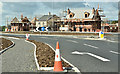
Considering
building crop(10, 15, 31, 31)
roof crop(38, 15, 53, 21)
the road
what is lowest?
the road

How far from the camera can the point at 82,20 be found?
66.8m

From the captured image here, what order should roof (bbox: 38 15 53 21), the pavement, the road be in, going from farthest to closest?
roof (bbox: 38 15 53 21)
the road
the pavement

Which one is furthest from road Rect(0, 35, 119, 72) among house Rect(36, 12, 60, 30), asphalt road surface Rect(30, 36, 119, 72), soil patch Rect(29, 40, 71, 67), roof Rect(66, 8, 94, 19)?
house Rect(36, 12, 60, 30)

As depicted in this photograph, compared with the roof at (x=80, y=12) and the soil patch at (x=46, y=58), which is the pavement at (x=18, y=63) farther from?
the roof at (x=80, y=12)

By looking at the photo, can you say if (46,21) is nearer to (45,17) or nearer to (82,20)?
(45,17)

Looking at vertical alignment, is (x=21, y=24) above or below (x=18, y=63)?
above

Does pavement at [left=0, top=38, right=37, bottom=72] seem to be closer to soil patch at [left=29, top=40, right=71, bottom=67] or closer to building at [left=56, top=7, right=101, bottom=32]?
soil patch at [left=29, top=40, right=71, bottom=67]

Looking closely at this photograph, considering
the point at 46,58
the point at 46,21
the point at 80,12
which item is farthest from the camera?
the point at 46,21

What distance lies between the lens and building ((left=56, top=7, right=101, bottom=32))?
65.1 meters

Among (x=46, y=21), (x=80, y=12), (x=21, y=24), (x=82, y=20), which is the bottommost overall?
(x=21, y=24)

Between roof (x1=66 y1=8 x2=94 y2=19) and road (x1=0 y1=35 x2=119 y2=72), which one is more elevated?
roof (x1=66 y1=8 x2=94 y2=19)

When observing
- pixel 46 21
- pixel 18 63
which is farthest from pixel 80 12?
pixel 18 63

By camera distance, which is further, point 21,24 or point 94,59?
point 21,24

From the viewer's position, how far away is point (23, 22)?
8706 centimetres
